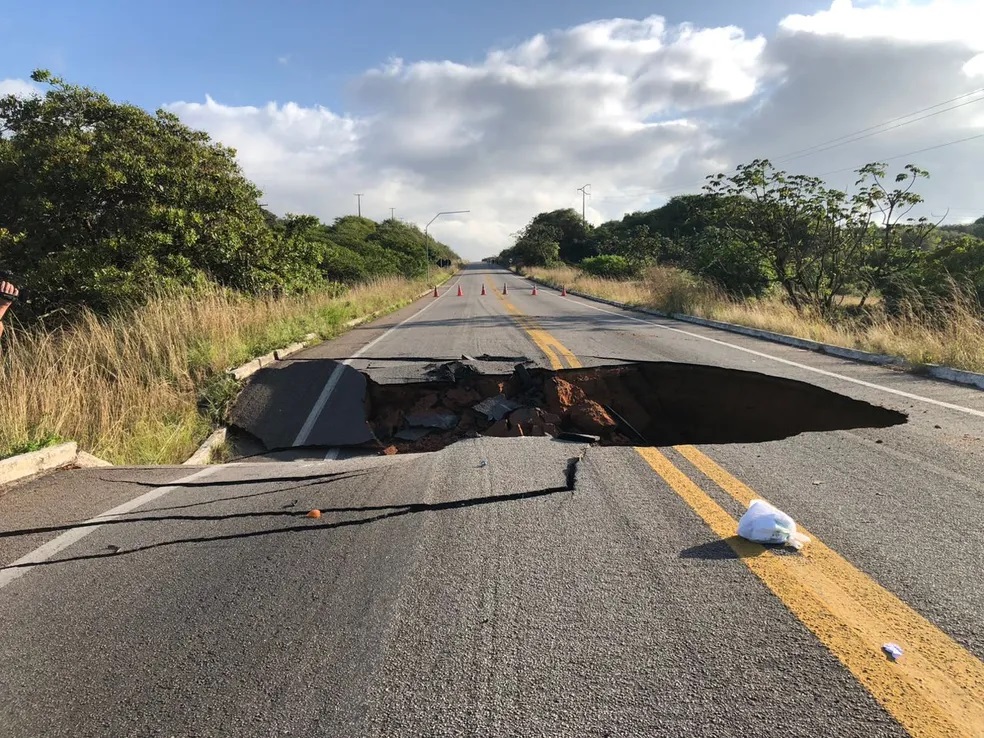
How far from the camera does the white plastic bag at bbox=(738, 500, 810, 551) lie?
119 inches

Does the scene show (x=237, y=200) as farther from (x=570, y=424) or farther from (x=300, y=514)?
(x=300, y=514)

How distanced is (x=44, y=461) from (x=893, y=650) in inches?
220

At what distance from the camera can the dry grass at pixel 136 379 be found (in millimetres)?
5562

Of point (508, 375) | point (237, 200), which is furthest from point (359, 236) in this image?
point (508, 375)

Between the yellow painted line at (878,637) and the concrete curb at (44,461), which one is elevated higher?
the concrete curb at (44,461)

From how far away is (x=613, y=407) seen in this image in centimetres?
796

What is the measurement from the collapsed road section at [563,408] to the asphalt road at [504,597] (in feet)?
5.59

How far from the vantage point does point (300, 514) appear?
12.2 ft

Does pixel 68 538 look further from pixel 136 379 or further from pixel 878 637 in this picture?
pixel 136 379

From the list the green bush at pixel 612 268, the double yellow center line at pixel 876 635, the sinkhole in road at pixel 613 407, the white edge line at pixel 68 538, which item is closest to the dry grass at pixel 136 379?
the white edge line at pixel 68 538

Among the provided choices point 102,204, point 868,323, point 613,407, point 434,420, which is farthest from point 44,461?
point 868,323

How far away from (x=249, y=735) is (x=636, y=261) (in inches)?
1723

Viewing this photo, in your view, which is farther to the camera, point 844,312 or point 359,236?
point 359,236

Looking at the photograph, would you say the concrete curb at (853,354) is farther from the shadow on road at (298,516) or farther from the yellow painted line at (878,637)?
the shadow on road at (298,516)
